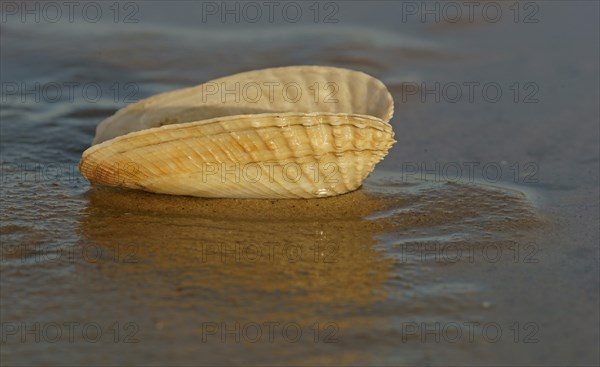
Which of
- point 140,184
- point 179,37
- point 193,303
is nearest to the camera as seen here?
point 193,303

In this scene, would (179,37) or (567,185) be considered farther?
(179,37)

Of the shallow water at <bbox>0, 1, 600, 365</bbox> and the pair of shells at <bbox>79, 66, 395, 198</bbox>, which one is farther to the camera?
the pair of shells at <bbox>79, 66, 395, 198</bbox>

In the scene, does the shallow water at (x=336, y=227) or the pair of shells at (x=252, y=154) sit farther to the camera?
the pair of shells at (x=252, y=154)

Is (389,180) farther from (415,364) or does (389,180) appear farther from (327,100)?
(415,364)

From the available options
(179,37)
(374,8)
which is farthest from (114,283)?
(374,8)

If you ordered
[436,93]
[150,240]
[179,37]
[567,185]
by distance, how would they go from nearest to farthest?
[150,240] → [567,185] → [436,93] → [179,37]

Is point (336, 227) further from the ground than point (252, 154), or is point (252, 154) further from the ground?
point (252, 154)

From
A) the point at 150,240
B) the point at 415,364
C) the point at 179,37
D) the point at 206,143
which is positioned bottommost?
the point at 415,364

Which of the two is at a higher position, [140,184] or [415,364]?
[140,184]
